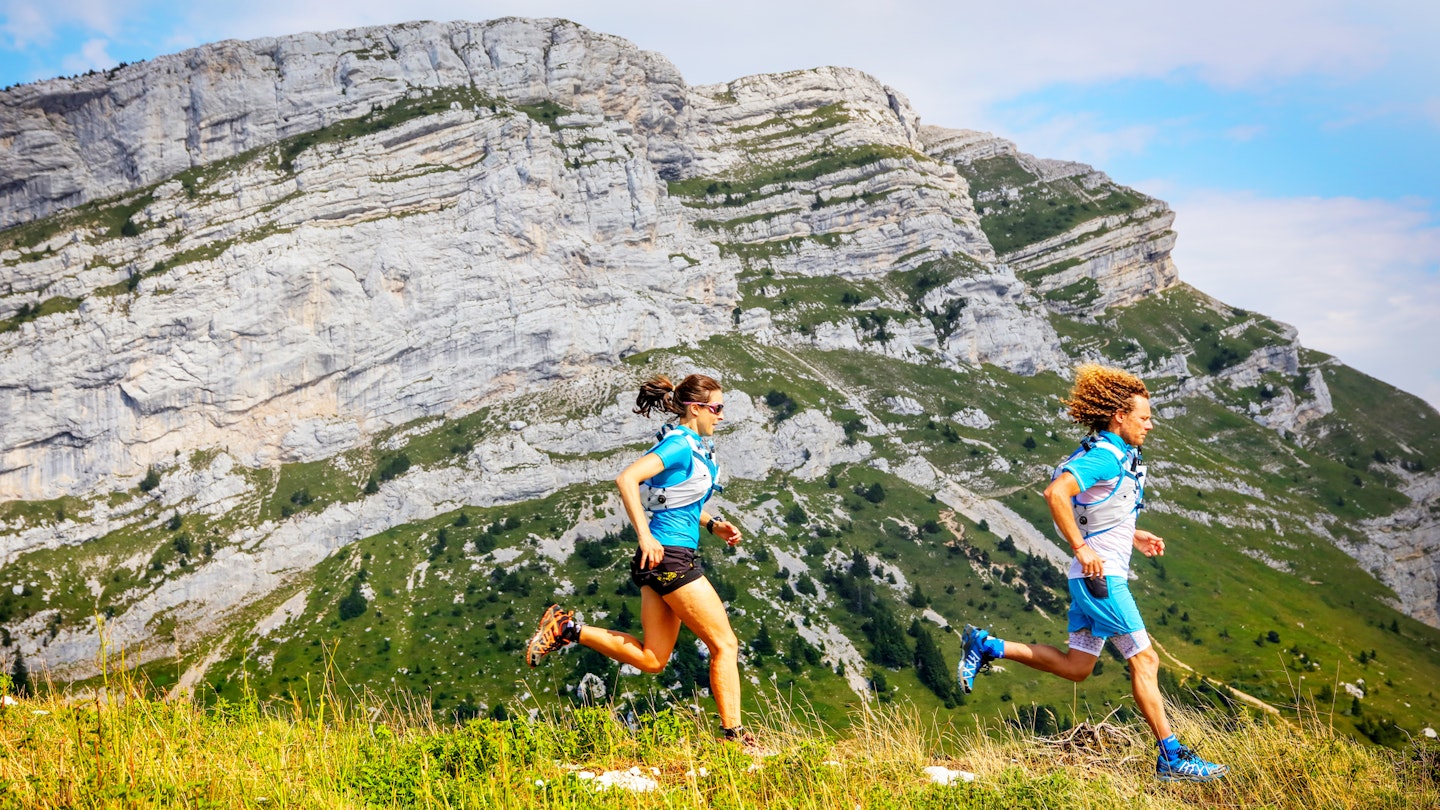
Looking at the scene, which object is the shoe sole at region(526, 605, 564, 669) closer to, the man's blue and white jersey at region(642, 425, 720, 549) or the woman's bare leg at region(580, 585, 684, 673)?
the woman's bare leg at region(580, 585, 684, 673)

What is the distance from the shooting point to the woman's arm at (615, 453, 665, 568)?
720 centimetres

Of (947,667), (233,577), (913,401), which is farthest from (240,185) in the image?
(947,667)

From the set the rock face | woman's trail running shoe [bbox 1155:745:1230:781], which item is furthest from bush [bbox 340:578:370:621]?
woman's trail running shoe [bbox 1155:745:1230:781]

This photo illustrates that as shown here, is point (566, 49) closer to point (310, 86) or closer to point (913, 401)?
point (310, 86)

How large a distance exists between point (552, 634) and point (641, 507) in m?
1.87

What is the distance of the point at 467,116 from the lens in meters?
170

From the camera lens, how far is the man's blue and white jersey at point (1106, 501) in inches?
305

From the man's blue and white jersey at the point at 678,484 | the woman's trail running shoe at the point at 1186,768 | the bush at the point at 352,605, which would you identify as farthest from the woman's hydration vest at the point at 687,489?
the bush at the point at 352,605

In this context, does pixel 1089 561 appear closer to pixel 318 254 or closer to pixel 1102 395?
pixel 1102 395

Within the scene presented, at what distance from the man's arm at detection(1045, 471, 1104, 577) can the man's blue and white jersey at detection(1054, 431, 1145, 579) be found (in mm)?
103

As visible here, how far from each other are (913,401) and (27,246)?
515 feet

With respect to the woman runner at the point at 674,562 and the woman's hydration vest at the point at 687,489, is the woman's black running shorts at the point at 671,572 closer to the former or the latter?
the woman runner at the point at 674,562

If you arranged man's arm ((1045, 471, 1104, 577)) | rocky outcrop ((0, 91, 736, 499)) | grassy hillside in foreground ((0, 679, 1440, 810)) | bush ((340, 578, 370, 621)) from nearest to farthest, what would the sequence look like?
grassy hillside in foreground ((0, 679, 1440, 810)) < man's arm ((1045, 471, 1104, 577)) < bush ((340, 578, 370, 621)) < rocky outcrop ((0, 91, 736, 499))

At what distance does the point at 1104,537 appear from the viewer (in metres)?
7.83
